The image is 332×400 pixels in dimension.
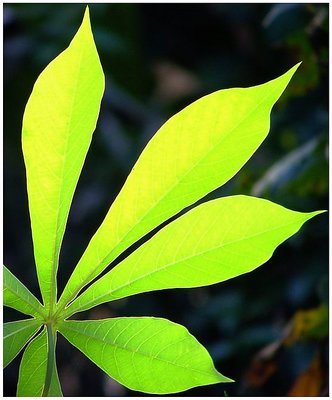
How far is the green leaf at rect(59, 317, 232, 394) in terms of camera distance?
0.31m

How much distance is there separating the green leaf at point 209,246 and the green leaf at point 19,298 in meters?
0.02

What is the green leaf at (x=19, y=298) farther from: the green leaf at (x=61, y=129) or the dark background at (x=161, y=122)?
the dark background at (x=161, y=122)

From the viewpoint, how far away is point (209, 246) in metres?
0.31

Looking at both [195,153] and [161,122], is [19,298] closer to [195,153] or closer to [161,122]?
[195,153]

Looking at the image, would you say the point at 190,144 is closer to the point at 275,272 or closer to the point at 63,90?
the point at 63,90

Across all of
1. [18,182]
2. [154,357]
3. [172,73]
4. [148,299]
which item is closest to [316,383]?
[154,357]

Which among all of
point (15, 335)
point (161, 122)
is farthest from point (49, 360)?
point (161, 122)

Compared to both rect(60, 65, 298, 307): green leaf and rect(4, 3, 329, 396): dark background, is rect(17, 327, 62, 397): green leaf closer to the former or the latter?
rect(60, 65, 298, 307): green leaf

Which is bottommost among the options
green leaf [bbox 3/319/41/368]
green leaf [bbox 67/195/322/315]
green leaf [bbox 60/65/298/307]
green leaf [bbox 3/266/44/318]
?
green leaf [bbox 3/319/41/368]

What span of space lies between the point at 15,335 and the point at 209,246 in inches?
3.7

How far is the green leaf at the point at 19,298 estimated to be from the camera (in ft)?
1.01

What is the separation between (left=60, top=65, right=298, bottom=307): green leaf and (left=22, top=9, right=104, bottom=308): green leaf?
0.02 metres

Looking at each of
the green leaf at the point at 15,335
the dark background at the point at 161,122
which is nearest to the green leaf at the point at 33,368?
the green leaf at the point at 15,335

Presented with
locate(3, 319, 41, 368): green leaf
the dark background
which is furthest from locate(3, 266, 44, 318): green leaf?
the dark background
